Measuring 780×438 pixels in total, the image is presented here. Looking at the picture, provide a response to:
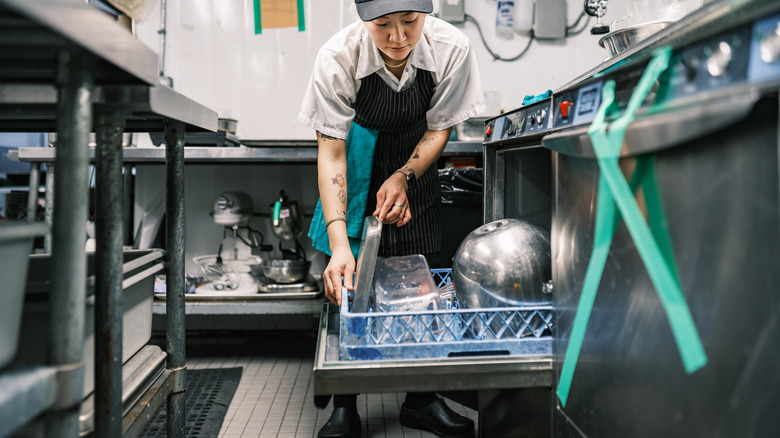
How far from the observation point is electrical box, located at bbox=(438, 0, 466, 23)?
8.85ft

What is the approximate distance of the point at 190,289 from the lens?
2385mm

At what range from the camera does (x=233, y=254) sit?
262cm

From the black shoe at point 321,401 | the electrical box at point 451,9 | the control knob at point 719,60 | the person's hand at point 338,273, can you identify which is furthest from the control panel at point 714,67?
the electrical box at point 451,9

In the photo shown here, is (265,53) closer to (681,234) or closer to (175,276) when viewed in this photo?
(175,276)

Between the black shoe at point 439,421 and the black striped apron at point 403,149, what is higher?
the black striped apron at point 403,149

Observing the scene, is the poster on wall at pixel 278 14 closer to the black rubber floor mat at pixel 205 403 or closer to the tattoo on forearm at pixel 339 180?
the tattoo on forearm at pixel 339 180

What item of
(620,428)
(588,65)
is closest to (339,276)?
(620,428)

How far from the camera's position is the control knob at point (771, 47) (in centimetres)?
47

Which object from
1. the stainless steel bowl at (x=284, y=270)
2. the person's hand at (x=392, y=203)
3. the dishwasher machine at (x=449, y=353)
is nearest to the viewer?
the dishwasher machine at (x=449, y=353)

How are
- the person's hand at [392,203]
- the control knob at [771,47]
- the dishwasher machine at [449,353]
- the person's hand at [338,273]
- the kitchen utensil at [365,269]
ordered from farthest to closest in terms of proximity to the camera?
the person's hand at [392,203] → the person's hand at [338,273] → the kitchen utensil at [365,269] → the dishwasher machine at [449,353] → the control knob at [771,47]

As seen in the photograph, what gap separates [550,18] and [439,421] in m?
2.15

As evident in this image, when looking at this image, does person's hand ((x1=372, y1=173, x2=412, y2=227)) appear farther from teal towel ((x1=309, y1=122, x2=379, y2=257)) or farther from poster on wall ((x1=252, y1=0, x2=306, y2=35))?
poster on wall ((x1=252, y1=0, x2=306, y2=35))

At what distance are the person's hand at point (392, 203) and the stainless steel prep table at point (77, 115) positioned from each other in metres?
0.54

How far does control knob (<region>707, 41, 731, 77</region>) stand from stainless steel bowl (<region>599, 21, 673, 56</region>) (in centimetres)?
58
